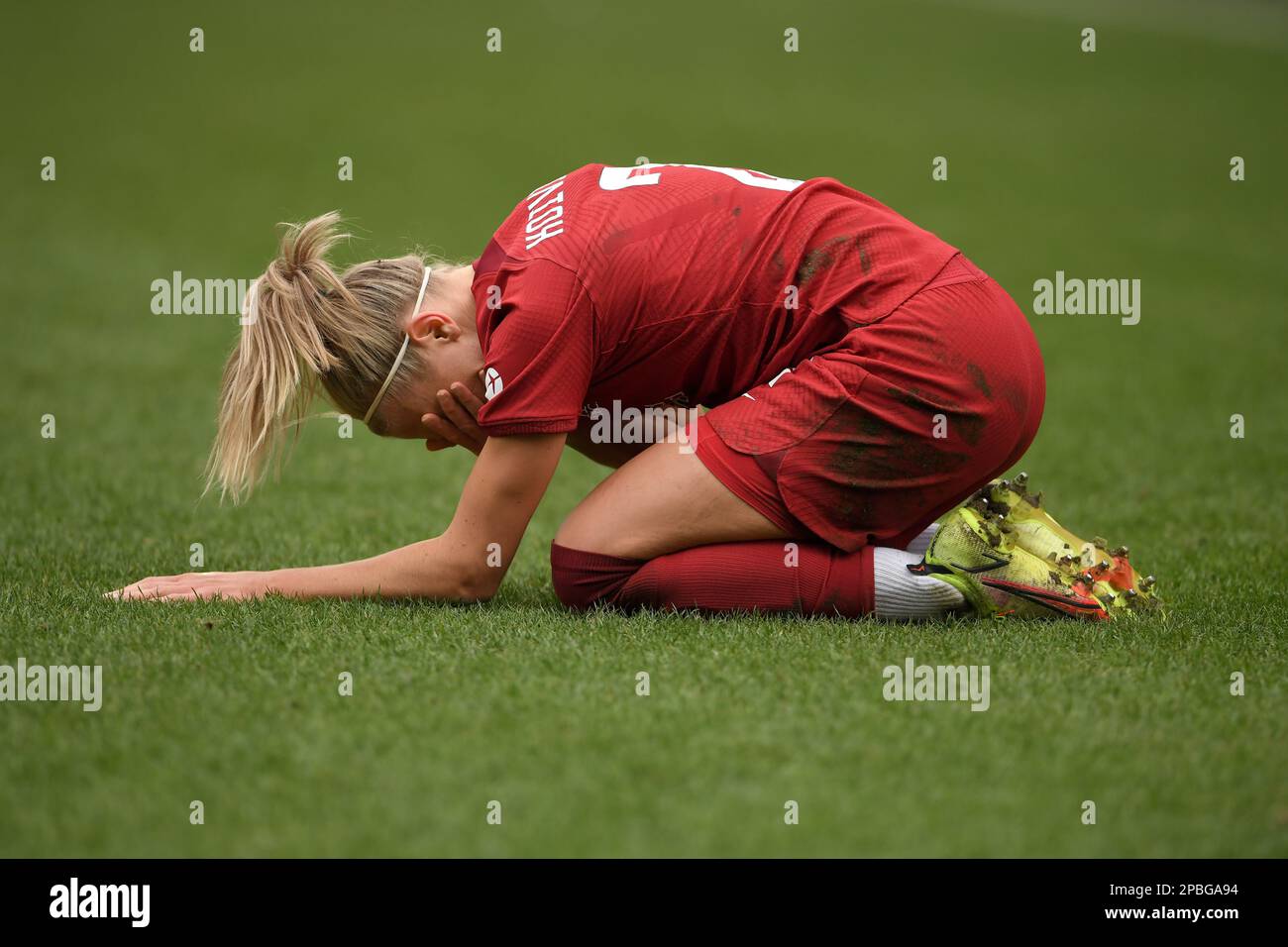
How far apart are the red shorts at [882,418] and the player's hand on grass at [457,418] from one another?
53 cm

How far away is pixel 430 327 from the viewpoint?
3.11m

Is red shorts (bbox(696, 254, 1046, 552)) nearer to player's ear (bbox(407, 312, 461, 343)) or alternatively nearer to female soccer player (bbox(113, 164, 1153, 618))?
female soccer player (bbox(113, 164, 1153, 618))

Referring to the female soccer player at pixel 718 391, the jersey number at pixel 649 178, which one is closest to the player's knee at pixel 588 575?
the female soccer player at pixel 718 391

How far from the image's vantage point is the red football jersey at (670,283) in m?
A: 2.90

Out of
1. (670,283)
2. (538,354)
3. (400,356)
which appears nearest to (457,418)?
(400,356)

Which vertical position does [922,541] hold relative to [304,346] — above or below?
below

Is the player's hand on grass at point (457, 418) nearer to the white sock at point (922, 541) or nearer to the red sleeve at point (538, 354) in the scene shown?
the red sleeve at point (538, 354)

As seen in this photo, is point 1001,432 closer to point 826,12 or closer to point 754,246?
point 754,246

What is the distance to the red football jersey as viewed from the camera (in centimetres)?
290

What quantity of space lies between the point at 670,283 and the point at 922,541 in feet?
3.26

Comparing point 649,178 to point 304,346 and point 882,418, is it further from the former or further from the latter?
point 304,346

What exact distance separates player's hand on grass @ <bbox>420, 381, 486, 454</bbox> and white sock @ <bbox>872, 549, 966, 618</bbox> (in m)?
1.00

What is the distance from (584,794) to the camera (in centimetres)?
219
